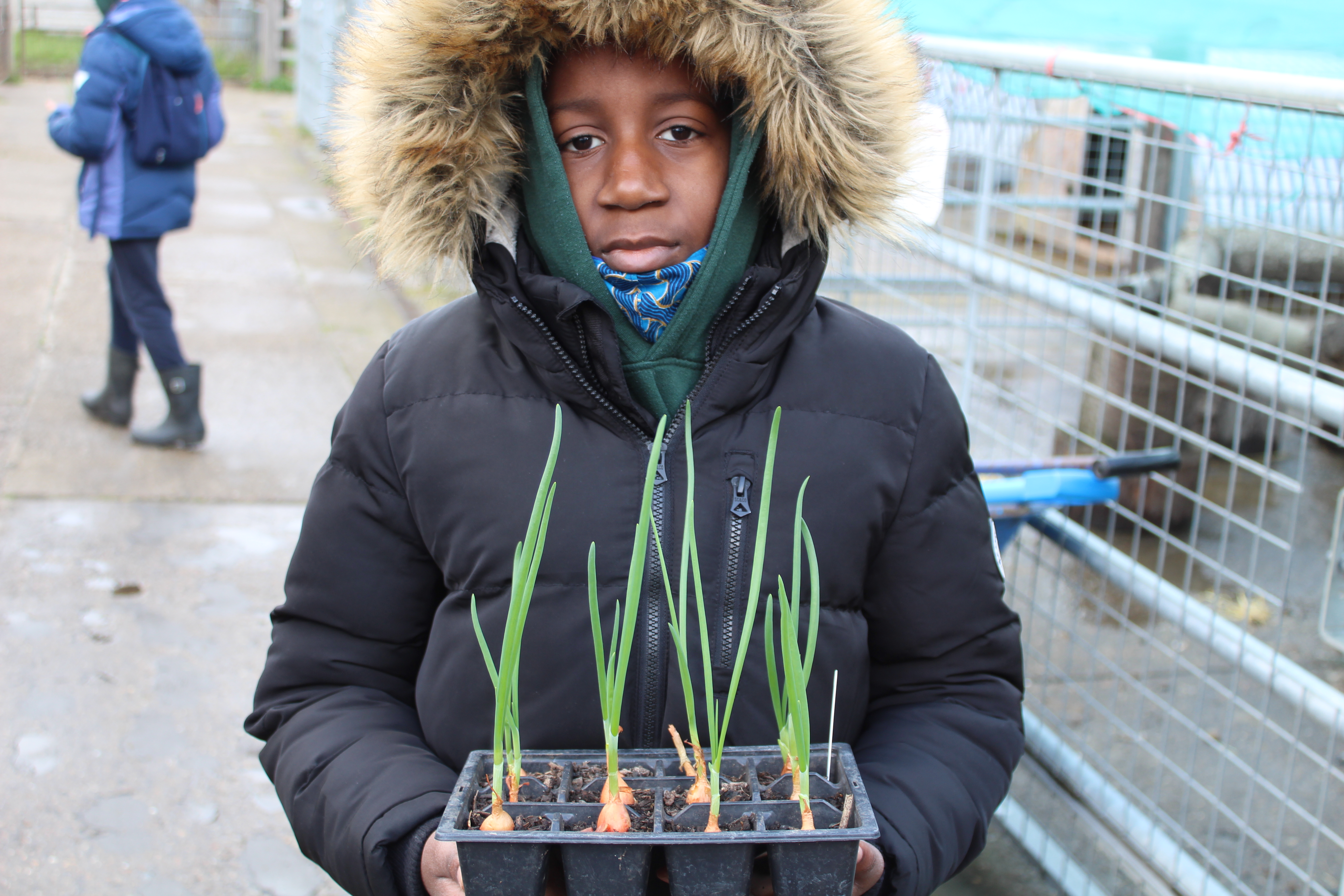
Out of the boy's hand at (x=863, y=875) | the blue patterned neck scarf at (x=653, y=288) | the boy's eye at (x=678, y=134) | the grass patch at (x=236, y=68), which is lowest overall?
the boy's hand at (x=863, y=875)

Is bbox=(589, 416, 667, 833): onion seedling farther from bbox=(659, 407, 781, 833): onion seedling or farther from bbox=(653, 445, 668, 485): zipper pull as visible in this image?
bbox=(653, 445, 668, 485): zipper pull

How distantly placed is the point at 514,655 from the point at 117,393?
4651mm

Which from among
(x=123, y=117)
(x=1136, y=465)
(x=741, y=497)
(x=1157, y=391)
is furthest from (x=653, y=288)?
(x=123, y=117)

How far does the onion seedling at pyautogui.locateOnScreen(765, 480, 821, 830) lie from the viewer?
112 centimetres

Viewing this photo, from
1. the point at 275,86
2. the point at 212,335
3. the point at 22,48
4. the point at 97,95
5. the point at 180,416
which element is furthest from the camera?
the point at 275,86

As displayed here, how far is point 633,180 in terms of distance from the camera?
1.40 metres

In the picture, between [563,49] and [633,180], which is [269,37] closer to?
[563,49]

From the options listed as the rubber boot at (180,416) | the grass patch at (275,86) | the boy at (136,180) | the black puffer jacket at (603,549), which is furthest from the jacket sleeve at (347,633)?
the grass patch at (275,86)

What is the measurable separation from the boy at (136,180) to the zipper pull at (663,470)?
3894 mm

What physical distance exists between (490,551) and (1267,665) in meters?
1.35

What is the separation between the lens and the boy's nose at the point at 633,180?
4.59ft

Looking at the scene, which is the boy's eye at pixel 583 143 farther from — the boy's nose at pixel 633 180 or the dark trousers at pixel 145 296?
the dark trousers at pixel 145 296

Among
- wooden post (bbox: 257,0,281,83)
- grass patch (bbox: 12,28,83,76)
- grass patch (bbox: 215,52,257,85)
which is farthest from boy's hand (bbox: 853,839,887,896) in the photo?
grass patch (bbox: 215,52,257,85)

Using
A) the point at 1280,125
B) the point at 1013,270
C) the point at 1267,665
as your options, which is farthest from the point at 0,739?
the point at 1280,125
